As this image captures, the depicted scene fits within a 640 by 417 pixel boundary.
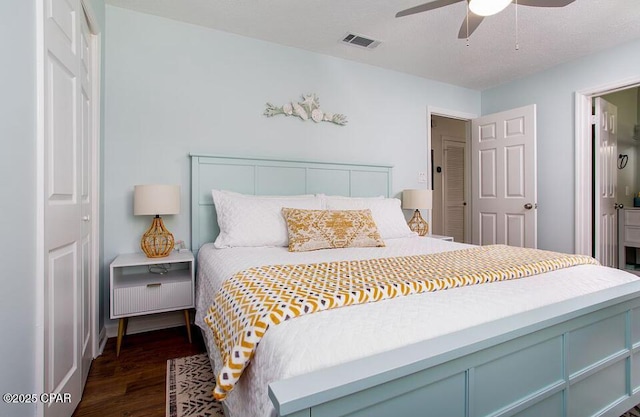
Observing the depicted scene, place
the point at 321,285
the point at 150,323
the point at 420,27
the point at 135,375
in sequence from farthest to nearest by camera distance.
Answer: the point at 420,27 < the point at 150,323 < the point at 135,375 < the point at 321,285

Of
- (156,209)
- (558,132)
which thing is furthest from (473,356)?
(558,132)

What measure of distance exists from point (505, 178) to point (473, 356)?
3.34 m

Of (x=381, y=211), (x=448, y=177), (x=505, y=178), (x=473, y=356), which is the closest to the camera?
(x=473, y=356)

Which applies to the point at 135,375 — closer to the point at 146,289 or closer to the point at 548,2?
Answer: the point at 146,289

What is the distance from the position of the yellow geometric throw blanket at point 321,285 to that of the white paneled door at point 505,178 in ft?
6.34

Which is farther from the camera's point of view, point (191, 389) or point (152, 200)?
point (152, 200)

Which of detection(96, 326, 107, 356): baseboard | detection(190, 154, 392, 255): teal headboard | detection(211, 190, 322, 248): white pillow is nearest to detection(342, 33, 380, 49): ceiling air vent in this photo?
detection(190, 154, 392, 255): teal headboard

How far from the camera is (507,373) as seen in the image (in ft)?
3.45

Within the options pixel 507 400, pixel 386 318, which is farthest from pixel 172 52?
pixel 507 400

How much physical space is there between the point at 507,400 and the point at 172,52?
3008 millimetres

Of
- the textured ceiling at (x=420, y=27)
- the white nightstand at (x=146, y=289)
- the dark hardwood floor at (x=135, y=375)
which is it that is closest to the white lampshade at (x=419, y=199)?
the textured ceiling at (x=420, y=27)

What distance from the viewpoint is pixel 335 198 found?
2768mm

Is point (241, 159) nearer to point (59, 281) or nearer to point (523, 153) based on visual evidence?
point (59, 281)

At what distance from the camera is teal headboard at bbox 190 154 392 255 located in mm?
2615
